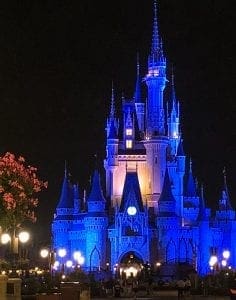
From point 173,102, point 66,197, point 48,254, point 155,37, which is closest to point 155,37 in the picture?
point 155,37

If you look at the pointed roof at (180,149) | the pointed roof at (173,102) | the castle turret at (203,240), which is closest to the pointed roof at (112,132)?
the pointed roof at (180,149)

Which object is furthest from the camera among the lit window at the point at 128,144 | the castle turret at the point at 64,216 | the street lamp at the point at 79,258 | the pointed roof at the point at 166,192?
the lit window at the point at 128,144

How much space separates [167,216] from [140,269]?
32.5 feet

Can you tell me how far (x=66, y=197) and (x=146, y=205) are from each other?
1193 cm

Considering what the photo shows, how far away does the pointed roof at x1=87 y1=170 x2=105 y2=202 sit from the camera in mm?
119375

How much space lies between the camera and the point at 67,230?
122938mm

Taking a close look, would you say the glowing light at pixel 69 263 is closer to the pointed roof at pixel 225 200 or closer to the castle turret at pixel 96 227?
the castle turret at pixel 96 227

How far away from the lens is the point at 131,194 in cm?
11706

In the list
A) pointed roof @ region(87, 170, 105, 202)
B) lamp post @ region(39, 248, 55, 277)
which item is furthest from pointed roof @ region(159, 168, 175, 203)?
lamp post @ region(39, 248, 55, 277)

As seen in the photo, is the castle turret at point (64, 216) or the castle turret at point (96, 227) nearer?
the castle turret at point (96, 227)

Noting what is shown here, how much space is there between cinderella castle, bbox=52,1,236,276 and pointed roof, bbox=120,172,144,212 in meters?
0.13

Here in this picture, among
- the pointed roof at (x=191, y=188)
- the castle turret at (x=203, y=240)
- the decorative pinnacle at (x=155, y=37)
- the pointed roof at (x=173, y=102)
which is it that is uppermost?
→ the decorative pinnacle at (x=155, y=37)

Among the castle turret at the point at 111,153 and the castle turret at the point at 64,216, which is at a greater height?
the castle turret at the point at 111,153

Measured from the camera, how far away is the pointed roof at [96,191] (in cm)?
11938
